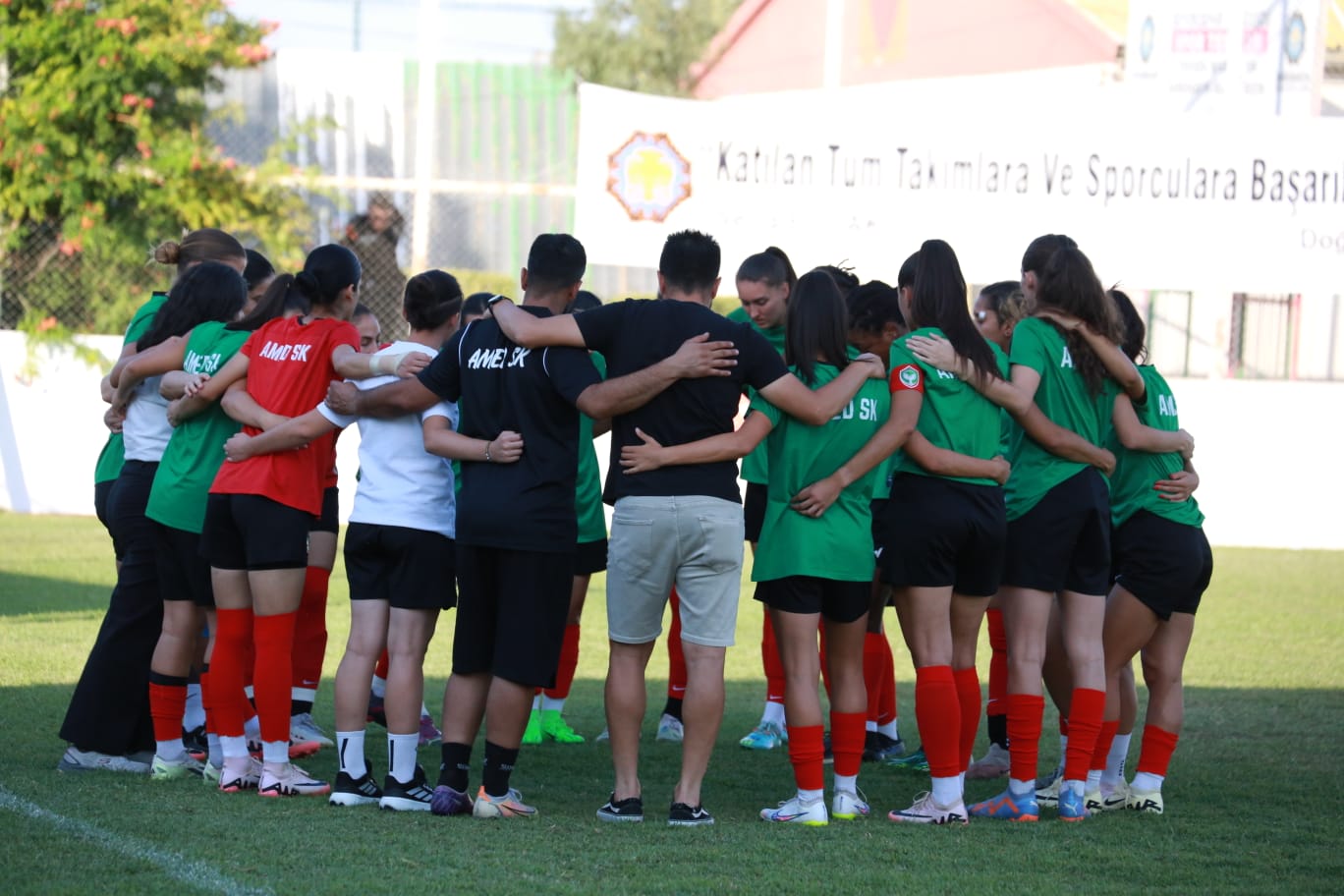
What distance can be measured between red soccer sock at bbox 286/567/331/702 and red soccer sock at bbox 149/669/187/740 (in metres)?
0.88

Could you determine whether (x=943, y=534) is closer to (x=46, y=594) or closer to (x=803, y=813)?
(x=803, y=813)

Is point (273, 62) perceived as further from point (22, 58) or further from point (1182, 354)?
point (1182, 354)

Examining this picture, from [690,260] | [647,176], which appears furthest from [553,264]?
[647,176]

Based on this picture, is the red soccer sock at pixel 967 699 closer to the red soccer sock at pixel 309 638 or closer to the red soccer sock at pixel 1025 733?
the red soccer sock at pixel 1025 733

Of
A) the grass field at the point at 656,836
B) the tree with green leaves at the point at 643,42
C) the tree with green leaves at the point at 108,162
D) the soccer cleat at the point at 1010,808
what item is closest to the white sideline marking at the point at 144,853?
the grass field at the point at 656,836

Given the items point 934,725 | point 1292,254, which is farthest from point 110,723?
point 1292,254

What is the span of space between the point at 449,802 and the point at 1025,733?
6.48 ft

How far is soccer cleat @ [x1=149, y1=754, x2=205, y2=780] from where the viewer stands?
5.86 m

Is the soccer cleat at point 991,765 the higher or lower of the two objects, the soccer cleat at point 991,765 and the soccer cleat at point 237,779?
the lower

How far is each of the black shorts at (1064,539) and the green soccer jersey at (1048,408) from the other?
5 centimetres

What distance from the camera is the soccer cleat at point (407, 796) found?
17.5 feet

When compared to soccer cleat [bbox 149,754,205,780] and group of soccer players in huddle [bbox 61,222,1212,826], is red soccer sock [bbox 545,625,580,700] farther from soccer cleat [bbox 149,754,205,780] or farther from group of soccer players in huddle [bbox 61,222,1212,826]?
soccer cleat [bbox 149,754,205,780]

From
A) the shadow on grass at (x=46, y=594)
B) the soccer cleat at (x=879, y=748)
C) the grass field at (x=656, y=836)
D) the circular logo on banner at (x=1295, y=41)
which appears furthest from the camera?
the circular logo on banner at (x=1295, y=41)

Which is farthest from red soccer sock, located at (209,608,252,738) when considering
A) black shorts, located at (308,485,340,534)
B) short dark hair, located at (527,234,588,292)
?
short dark hair, located at (527,234,588,292)
